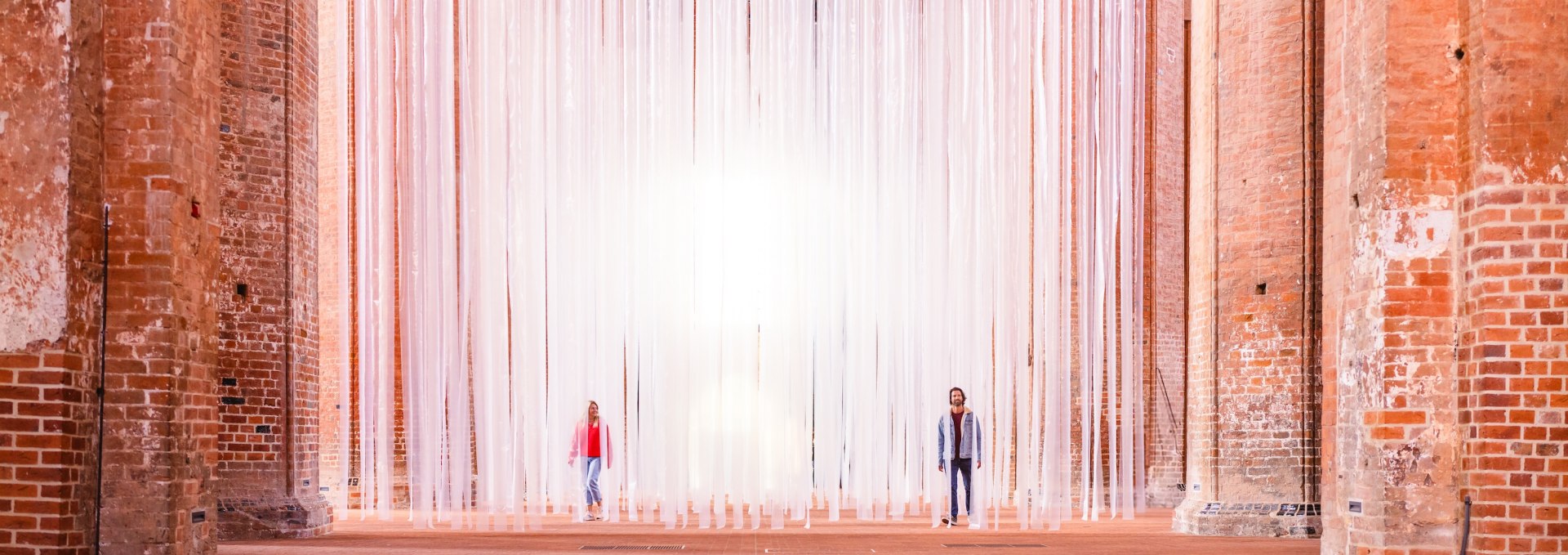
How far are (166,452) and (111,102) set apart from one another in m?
1.46

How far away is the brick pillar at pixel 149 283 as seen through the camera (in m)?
6.38

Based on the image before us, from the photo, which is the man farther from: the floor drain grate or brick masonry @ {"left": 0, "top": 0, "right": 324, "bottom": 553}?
brick masonry @ {"left": 0, "top": 0, "right": 324, "bottom": 553}

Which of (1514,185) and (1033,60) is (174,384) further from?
(1033,60)

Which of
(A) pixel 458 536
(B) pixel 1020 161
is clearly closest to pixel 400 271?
(A) pixel 458 536

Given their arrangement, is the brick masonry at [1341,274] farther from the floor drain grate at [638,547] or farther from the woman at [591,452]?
the woman at [591,452]

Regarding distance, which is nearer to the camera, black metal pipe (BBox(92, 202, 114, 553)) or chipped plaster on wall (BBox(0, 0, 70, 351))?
chipped plaster on wall (BBox(0, 0, 70, 351))

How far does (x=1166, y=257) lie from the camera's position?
17344 millimetres

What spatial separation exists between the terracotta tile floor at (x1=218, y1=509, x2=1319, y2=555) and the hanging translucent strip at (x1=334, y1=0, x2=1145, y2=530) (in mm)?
389

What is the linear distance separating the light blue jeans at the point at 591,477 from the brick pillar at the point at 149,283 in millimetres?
7188

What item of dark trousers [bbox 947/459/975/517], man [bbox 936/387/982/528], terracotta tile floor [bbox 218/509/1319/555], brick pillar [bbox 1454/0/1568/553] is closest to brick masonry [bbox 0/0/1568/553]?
brick pillar [bbox 1454/0/1568/553]

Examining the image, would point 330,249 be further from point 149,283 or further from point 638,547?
point 149,283

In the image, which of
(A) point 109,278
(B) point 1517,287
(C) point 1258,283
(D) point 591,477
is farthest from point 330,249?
(B) point 1517,287

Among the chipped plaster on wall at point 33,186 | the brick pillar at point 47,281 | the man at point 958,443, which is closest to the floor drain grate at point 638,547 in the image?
the man at point 958,443

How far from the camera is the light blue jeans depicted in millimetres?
13852
